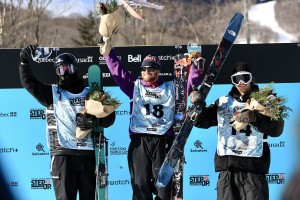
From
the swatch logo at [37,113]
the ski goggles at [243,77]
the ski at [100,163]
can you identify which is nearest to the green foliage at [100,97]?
the ski at [100,163]

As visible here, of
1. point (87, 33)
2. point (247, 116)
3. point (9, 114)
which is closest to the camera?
point (247, 116)

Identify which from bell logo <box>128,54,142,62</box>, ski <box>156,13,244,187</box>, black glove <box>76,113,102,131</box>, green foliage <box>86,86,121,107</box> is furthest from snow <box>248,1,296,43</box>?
black glove <box>76,113,102,131</box>

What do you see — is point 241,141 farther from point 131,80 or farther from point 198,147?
point 198,147

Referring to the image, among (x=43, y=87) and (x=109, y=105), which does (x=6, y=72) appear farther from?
(x=109, y=105)

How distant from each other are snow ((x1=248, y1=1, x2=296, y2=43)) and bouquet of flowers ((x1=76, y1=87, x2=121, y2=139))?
173 feet

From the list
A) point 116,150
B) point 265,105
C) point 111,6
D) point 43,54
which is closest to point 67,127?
point 111,6

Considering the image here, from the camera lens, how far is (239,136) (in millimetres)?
4641

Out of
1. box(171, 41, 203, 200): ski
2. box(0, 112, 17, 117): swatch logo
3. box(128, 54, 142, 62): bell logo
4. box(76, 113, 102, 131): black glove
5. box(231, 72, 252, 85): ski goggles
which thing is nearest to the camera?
box(231, 72, 252, 85): ski goggles

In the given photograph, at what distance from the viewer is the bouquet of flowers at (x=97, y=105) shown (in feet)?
15.9

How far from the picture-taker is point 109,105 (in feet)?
16.3

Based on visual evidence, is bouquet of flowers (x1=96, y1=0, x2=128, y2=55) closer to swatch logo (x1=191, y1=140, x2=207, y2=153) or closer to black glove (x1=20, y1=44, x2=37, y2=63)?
black glove (x1=20, y1=44, x2=37, y2=63)

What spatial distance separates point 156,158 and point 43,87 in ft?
4.16

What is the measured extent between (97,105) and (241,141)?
53.4 inches

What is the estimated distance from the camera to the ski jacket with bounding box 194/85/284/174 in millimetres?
4492
